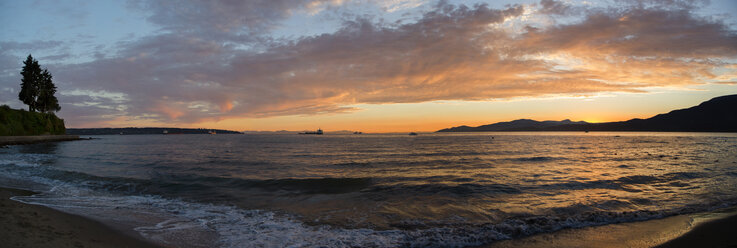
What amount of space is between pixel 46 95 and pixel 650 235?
10530 cm

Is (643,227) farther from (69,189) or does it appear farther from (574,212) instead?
(69,189)

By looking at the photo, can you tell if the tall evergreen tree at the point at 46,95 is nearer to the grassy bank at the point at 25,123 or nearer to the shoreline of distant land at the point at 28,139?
the grassy bank at the point at 25,123

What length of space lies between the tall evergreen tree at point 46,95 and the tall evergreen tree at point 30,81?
1790mm

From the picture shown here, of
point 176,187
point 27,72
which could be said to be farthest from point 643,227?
point 27,72

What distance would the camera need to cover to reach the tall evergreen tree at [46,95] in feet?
234

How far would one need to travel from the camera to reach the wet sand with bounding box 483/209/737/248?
6953 millimetres

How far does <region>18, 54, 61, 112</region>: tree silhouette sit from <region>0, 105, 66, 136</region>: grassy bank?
2423mm

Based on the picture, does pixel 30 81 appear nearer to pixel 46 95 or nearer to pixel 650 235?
pixel 46 95

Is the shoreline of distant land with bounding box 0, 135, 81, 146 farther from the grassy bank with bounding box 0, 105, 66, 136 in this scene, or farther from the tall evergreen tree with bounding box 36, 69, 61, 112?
the tall evergreen tree with bounding box 36, 69, 61, 112

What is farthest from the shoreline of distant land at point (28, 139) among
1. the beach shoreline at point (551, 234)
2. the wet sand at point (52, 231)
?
the beach shoreline at point (551, 234)

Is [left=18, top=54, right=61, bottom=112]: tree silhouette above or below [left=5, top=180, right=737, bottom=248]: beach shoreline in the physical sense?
above

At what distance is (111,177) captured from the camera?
1848cm

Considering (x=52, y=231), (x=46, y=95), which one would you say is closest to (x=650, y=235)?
(x=52, y=231)

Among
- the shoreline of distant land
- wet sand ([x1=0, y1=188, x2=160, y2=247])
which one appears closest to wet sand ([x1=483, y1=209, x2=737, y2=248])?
wet sand ([x1=0, y1=188, x2=160, y2=247])
